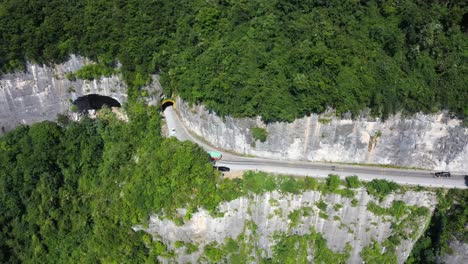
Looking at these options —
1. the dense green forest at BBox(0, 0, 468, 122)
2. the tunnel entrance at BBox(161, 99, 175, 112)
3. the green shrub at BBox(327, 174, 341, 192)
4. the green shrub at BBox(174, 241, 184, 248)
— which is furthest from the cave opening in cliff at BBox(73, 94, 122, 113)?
the green shrub at BBox(327, 174, 341, 192)

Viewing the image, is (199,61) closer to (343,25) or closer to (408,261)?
(343,25)

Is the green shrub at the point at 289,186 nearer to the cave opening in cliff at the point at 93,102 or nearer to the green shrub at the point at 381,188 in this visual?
Result: the green shrub at the point at 381,188

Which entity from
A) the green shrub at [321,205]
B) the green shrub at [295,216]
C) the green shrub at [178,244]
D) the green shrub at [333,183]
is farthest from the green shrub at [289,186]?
the green shrub at [178,244]

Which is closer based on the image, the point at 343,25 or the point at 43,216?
the point at 343,25

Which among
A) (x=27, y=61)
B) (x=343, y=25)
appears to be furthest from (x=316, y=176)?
(x=27, y=61)

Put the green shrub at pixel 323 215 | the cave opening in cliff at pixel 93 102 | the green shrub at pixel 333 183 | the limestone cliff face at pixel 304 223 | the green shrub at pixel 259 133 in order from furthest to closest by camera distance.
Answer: the cave opening in cliff at pixel 93 102, the green shrub at pixel 259 133, the green shrub at pixel 323 215, the limestone cliff face at pixel 304 223, the green shrub at pixel 333 183

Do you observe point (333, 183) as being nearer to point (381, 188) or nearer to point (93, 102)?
point (381, 188)
